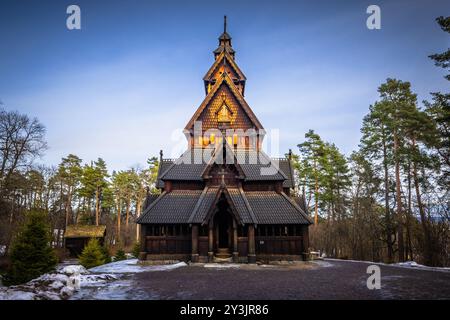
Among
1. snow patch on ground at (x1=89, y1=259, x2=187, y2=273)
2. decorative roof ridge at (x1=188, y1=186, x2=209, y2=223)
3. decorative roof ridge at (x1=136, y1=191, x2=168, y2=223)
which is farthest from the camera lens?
decorative roof ridge at (x1=136, y1=191, x2=168, y2=223)

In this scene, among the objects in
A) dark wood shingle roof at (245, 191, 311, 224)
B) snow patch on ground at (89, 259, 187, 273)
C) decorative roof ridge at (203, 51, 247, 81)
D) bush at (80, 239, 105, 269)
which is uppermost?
A: decorative roof ridge at (203, 51, 247, 81)

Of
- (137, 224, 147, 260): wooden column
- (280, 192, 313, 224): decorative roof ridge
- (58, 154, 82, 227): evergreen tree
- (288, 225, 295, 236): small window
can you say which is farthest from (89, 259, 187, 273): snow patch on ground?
(58, 154, 82, 227): evergreen tree

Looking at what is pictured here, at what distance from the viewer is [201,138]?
902 inches

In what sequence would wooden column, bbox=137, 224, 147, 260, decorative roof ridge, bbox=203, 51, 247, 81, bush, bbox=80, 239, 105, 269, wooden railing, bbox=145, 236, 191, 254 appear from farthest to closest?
1. decorative roof ridge, bbox=203, 51, 247, 81
2. bush, bbox=80, 239, 105, 269
3. wooden railing, bbox=145, 236, 191, 254
4. wooden column, bbox=137, 224, 147, 260

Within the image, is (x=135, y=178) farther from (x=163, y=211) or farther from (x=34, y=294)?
(x=34, y=294)

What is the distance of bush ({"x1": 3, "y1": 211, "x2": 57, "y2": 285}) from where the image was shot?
1395cm

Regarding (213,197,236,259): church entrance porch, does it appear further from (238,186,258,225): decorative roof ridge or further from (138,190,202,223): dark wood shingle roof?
(138,190,202,223): dark wood shingle roof

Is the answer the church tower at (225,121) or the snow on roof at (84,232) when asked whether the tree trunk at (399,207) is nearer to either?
the church tower at (225,121)

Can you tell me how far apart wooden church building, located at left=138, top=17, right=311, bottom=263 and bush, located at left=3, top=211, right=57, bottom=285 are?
5441 mm

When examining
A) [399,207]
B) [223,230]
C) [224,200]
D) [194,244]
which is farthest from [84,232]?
[399,207]

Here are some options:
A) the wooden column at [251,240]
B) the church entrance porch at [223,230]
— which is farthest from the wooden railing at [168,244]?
the wooden column at [251,240]

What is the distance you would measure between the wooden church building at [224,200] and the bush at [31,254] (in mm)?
5441

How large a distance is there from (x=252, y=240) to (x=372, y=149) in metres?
16.7

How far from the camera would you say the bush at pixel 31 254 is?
13.9 m
